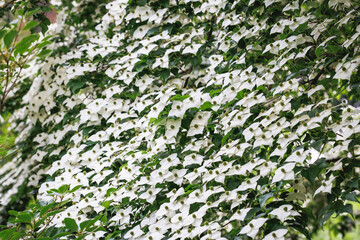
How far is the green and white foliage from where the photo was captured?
64.6 inches

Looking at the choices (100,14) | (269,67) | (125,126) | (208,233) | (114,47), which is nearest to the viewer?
(208,233)

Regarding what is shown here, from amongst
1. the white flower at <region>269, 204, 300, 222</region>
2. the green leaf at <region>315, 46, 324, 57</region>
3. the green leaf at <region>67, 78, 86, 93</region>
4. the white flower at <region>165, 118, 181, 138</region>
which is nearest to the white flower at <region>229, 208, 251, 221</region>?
the white flower at <region>269, 204, 300, 222</region>

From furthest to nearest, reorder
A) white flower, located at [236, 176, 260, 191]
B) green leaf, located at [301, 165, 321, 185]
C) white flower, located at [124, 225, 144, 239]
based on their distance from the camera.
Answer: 1. white flower, located at [124, 225, 144, 239]
2. white flower, located at [236, 176, 260, 191]
3. green leaf, located at [301, 165, 321, 185]

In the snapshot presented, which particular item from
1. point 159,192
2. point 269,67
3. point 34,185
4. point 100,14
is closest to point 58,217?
point 159,192

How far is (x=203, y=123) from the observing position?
1.88m

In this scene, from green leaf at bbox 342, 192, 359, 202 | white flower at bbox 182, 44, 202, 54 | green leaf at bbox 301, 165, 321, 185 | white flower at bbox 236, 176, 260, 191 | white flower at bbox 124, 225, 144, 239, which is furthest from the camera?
white flower at bbox 182, 44, 202, 54

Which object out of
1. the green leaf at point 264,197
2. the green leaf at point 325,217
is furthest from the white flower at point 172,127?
the green leaf at point 325,217

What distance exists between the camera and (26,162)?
10.2ft

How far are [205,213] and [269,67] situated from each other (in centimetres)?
85

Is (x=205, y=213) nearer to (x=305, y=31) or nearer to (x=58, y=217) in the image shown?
(x=58, y=217)

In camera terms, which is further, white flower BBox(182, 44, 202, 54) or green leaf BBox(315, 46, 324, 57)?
white flower BBox(182, 44, 202, 54)

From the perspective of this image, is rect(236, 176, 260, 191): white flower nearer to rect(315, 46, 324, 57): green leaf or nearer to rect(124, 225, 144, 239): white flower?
rect(124, 225, 144, 239): white flower

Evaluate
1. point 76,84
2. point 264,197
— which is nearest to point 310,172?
point 264,197

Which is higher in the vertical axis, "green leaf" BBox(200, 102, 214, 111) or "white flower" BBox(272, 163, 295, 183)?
"green leaf" BBox(200, 102, 214, 111)
